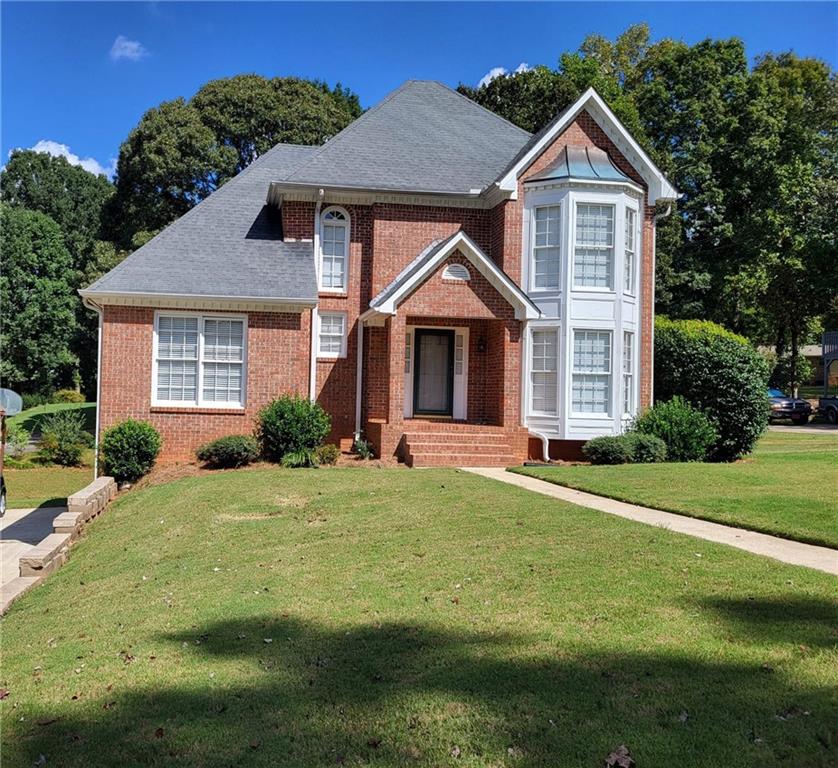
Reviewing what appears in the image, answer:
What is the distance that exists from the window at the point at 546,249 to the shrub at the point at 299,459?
22.1 feet

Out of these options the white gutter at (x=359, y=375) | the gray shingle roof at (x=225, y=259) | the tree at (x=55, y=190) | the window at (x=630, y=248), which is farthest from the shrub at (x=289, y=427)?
the tree at (x=55, y=190)

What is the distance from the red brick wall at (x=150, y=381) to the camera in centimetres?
1784

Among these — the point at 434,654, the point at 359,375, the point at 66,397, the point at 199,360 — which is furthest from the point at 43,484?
the point at 66,397

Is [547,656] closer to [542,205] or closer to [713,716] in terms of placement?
[713,716]

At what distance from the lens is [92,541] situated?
11.9 metres

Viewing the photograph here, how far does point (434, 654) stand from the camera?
5348 mm

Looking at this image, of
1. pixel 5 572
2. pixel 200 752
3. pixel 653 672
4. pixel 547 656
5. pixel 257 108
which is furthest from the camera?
pixel 257 108

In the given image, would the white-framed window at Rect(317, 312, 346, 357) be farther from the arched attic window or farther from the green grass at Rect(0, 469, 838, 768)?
the green grass at Rect(0, 469, 838, 768)

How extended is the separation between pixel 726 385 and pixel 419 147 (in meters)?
9.94

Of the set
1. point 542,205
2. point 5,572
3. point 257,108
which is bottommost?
point 5,572

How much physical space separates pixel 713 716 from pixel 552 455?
47.6 ft

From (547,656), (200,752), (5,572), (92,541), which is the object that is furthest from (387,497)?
(200,752)

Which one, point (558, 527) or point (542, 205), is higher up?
point (542, 205)

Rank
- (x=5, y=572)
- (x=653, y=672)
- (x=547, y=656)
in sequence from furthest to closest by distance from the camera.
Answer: (x=5, y=572), (x=547, y=656), (x=653, y=672)
